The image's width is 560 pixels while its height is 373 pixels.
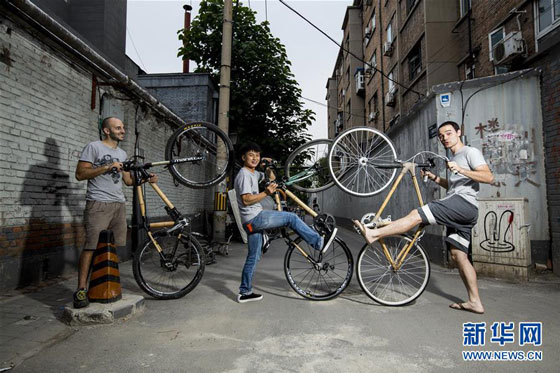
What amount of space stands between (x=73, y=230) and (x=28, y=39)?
2916mm

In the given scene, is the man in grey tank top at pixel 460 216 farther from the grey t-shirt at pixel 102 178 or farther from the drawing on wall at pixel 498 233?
the grey t-shirt at pixel 102 178

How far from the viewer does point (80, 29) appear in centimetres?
1161

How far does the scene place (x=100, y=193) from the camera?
377cm

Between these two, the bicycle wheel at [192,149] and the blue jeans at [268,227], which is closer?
the blue jeans at [268,227]

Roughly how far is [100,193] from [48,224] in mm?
2031

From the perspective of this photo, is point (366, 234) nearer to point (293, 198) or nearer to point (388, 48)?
point (293, 198)

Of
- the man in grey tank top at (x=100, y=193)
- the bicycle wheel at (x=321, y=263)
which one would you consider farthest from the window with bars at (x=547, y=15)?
the man in grey tank top at (x=100, y=193)

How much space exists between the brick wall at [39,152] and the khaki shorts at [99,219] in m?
1.51

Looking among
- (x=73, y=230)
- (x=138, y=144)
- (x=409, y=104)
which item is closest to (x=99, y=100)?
(x=138, y=144)

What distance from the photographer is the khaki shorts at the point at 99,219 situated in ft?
12.1

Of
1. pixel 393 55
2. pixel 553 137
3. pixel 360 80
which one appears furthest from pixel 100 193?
pixel 360 80

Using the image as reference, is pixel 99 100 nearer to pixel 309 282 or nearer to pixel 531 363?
pixel 309 282

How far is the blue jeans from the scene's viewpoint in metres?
4.09

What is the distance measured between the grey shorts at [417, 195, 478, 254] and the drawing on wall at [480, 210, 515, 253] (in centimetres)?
258
